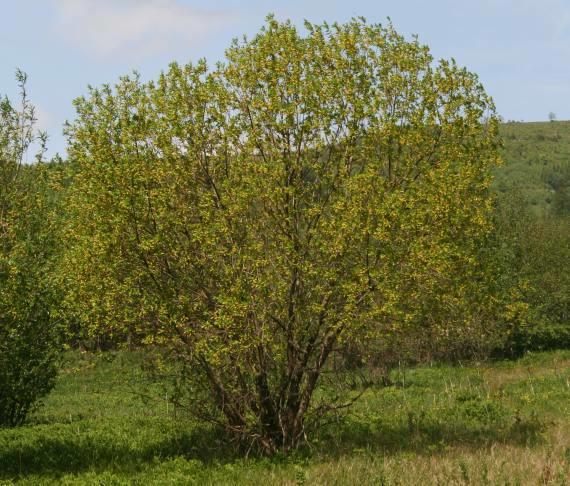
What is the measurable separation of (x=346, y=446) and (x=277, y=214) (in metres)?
6.41

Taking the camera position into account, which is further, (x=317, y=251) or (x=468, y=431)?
(x=468, y=431)

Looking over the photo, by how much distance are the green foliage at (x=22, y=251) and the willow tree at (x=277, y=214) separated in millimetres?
1301

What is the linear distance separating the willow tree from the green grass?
62.1 inches

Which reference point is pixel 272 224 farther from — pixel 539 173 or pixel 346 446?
pixel 539 173

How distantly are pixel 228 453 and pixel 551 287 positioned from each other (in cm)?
4742

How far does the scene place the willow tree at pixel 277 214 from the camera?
587 inches

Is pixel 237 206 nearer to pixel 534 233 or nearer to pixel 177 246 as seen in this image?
pixel 177 246

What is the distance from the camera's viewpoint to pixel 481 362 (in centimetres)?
4622

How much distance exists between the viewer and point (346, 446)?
58.1 feet

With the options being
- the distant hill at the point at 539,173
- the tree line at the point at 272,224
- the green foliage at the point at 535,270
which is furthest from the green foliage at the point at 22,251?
the distant hill at the point at 539,173

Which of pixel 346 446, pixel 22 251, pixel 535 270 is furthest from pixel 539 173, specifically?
pixel 22 251

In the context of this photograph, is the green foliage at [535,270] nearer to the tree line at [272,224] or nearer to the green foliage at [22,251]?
the tree line at [272,224]

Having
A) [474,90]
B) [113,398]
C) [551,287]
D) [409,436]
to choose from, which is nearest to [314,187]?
[474,90]

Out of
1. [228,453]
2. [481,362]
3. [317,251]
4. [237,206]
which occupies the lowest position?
[481,362]
